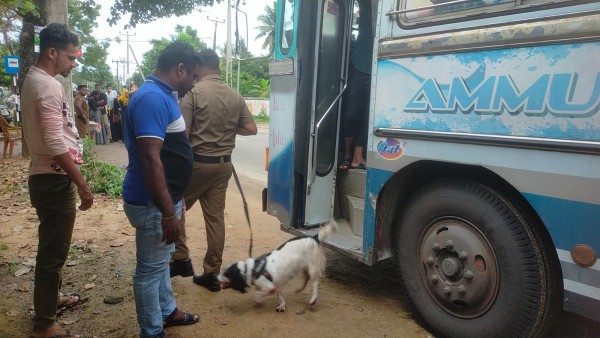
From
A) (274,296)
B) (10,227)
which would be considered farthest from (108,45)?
(274,296)

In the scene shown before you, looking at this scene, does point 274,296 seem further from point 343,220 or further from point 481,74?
point 481,74

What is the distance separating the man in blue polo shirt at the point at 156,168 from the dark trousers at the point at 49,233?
20.9 inches

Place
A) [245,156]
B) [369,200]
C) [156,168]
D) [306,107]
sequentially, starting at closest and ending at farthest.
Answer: [156,168] < [369,200] < [306,107] < [245,156]

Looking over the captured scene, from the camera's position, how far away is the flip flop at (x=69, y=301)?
325 centimetres

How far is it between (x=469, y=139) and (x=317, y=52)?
67.6 inches

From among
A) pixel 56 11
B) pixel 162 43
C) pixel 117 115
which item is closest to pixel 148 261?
pixel 56 11

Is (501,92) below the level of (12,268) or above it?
above

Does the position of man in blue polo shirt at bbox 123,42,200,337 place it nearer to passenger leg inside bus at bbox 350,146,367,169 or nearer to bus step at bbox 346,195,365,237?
bus step at bbox 346,195,365,237

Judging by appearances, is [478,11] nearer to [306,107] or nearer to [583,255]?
[583,255]

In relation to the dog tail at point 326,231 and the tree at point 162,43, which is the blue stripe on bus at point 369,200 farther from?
the tree at point 162,43

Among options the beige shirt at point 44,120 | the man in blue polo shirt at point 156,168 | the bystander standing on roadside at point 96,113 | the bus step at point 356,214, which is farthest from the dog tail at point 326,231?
the bystander standing on roadside at point 96,113

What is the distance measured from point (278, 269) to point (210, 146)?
→ 3.81 feet

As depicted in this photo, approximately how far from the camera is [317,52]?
12.3 feet

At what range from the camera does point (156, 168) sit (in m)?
2.26
